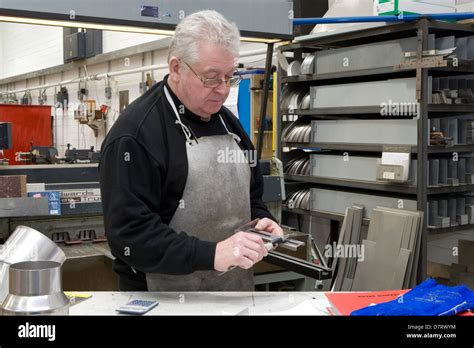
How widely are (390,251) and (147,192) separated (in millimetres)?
2303

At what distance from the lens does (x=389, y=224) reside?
341cm

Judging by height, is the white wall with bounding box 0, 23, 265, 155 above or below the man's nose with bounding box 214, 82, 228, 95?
above

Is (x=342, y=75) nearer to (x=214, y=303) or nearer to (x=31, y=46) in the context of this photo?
(x=214, y=303)

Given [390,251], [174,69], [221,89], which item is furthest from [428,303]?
[390,251]

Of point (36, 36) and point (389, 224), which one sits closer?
point (389, 224)

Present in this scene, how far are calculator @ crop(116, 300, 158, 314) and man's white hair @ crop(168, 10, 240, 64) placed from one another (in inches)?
26.7

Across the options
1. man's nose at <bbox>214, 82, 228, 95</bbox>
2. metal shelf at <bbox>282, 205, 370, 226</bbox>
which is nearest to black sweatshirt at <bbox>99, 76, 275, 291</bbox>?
man's nose at <bbox>214, 82, 228, 95</bbox>

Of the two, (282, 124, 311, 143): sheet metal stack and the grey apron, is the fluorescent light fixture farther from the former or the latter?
(282, 124, 311, 143): sheet metal stack

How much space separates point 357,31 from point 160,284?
2.63 meters

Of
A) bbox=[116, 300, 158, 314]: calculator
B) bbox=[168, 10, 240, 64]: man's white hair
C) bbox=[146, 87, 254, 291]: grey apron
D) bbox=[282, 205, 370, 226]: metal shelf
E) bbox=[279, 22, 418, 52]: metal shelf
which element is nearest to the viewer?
bbox=[116, 300, 158, 314]: calculator

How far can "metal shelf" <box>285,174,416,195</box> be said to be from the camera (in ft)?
11.2

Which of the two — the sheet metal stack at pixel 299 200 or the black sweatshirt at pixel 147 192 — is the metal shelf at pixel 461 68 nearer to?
the sheet metal stack at pixel 299 200
